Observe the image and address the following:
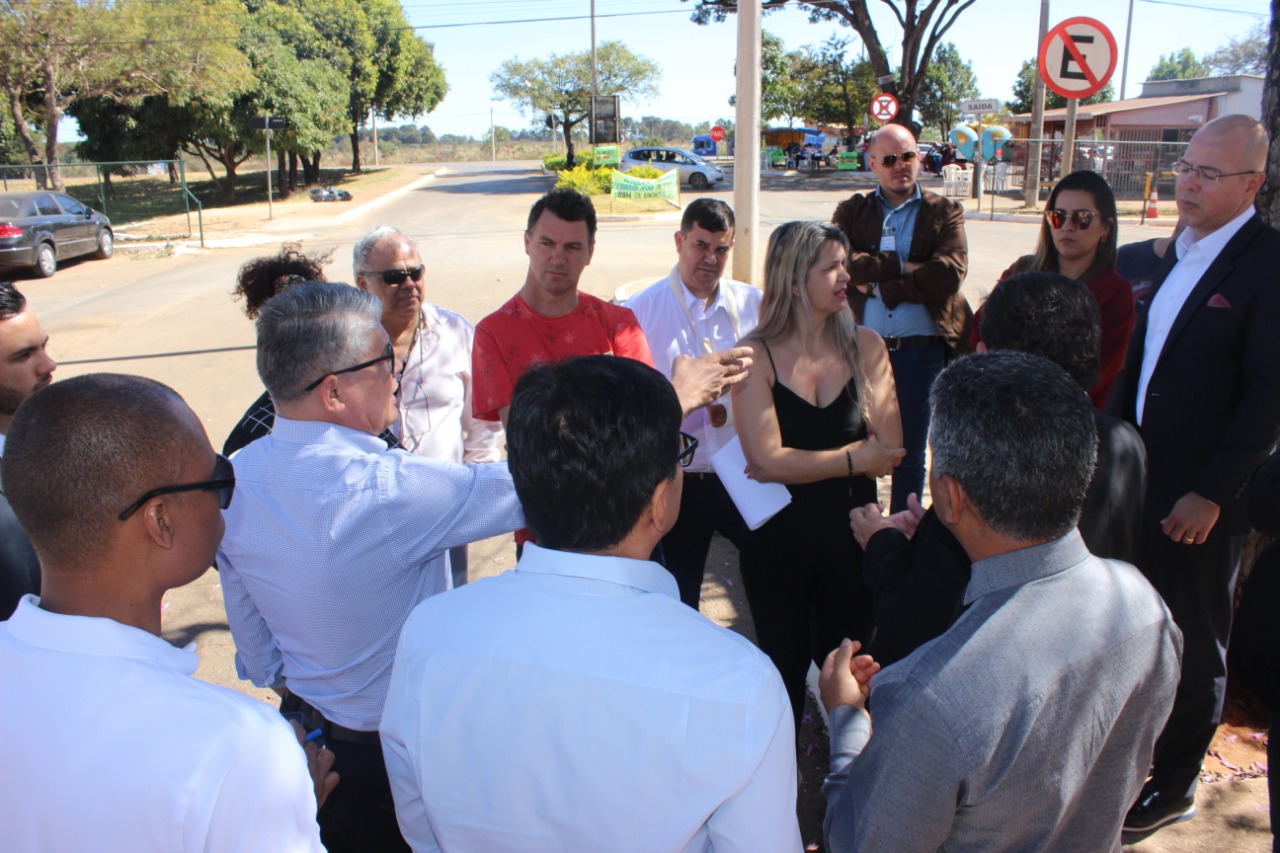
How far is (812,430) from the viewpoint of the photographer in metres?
3.01

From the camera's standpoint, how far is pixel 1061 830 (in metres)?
1.57

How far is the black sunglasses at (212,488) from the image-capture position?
4.47 feet

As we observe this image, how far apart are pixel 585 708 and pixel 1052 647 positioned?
798 millimetres

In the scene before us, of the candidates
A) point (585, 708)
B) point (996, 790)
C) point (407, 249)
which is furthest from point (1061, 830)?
point (407, 249)

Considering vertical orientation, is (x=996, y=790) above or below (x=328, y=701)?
above

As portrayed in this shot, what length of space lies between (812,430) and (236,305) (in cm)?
1205

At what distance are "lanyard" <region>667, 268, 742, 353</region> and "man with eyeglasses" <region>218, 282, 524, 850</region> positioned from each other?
186cm

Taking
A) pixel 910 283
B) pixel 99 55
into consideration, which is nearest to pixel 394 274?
pixel 910 283

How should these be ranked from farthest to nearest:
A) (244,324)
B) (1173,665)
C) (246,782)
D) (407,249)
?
(244,324) → (407,249) → (1173,665) → (246,782)

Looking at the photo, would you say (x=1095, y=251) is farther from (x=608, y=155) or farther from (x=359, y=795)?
(x=608, y=155)

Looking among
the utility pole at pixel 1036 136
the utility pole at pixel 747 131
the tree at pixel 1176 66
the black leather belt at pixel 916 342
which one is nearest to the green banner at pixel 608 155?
the utility pole at pixel 1036 136

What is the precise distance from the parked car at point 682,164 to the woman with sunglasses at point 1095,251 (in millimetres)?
33279

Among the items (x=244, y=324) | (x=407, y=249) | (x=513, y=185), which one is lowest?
(x=244, y=324)

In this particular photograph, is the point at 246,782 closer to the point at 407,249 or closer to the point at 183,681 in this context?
the point at 183,681
